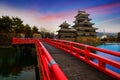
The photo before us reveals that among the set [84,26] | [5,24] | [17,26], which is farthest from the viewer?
[17,26]

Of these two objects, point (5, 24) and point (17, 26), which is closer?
point (5, 24)

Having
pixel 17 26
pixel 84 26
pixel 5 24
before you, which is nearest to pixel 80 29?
pixel 84 26

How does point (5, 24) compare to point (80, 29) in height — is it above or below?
above

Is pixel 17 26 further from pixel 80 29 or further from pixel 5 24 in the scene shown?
pixel 80 29

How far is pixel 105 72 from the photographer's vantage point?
7418 mm

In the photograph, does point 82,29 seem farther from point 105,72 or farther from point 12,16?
point 105,72

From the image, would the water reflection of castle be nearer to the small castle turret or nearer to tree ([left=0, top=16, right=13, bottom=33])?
the small castle turret

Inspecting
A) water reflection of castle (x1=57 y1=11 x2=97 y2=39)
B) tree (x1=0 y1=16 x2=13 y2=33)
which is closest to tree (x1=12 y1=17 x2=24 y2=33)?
tree (x1=0 y1=16 x2=13 y2=33)

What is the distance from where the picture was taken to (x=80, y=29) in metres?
67.3

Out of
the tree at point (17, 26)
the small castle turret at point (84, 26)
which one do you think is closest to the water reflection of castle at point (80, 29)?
the small castle turret at point (84, 26)

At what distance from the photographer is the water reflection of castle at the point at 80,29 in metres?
62.2

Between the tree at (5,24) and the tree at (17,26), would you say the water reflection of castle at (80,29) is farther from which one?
the tree at (5,24)

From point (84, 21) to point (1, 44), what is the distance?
37.3 m

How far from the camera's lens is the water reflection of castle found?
204ft
